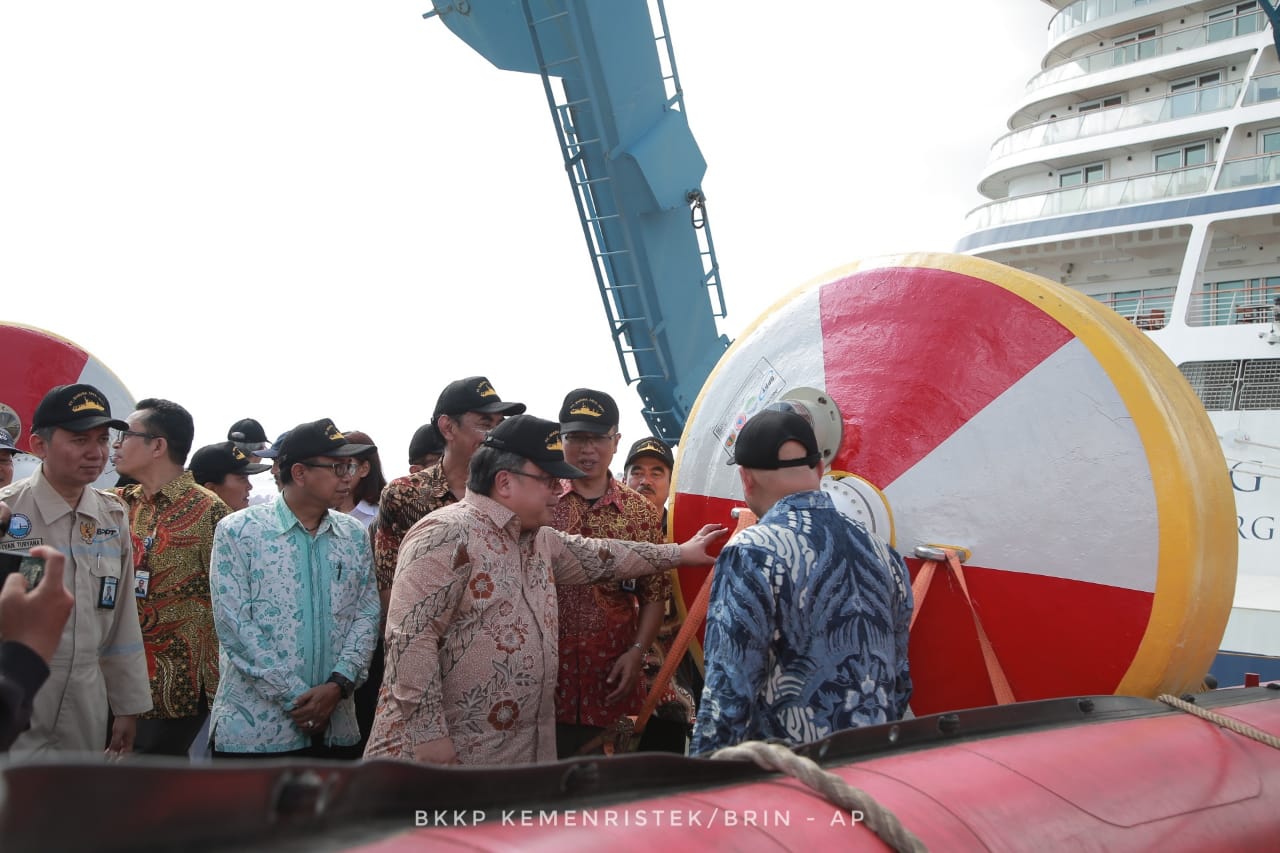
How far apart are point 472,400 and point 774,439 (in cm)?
170

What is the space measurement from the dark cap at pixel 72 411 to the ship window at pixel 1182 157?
540 inches

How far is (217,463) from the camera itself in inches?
204

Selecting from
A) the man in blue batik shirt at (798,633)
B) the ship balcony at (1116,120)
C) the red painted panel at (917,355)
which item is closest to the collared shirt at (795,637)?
the man in blue batik shirt at (798,633)

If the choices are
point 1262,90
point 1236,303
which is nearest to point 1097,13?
point 1262,90

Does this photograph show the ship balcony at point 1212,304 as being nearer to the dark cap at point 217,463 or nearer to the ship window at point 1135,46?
the ship window at point 1135,46

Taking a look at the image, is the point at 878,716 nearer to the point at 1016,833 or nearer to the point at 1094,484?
the point at 1016,833

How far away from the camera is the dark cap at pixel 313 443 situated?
3451 mm

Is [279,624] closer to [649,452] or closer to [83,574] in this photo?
[83,574]

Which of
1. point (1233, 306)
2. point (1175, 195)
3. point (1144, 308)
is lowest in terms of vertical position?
point (1233, 306)

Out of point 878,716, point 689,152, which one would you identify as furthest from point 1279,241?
point 878,716

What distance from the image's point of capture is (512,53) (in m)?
7.02

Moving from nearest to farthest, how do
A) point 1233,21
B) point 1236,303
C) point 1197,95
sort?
point 1236,303 < point 1197,95 < point 1233,21

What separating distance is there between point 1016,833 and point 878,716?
62 cm

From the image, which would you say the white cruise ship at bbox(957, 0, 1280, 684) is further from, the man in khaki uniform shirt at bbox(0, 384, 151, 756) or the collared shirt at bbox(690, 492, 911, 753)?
the man in khaki uniform shirt at bbox(0, 384, 151, 756)
